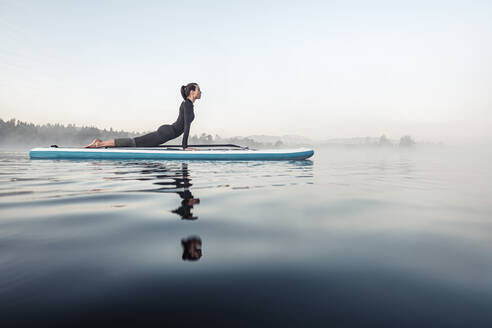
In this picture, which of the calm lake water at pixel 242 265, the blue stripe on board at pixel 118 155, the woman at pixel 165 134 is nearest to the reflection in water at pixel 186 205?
the calm lake water at pixel 242 265

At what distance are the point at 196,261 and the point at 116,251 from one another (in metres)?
0.44

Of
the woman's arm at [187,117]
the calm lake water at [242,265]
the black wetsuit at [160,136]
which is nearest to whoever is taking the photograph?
the calm lake water at [242,265]

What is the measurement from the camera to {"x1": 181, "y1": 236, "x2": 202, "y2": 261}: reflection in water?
1.31 m

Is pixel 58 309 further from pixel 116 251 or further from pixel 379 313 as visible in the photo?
pixel 379 313

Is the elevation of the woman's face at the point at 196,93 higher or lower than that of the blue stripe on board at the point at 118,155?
higher

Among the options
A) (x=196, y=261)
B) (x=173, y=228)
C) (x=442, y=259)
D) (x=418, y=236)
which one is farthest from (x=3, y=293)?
(x=418, y=236)

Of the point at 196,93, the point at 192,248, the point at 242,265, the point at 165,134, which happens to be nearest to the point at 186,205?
the point at 192,248

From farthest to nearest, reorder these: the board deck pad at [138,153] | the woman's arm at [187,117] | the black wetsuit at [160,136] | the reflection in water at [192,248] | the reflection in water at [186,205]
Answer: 1. the black wetsuit at [160,136]
2. the board deck pad at [138,153]
3. the woman's arm at [187,117]
4. the reflection in water at [186,205]
5. the reflection in water at [192,248]

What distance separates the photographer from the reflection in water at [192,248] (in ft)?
4.30

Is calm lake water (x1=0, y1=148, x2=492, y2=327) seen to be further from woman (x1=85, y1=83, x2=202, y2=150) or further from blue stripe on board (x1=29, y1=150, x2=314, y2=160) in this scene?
woman (x1=85, y1=83, x2=202, y2=150)

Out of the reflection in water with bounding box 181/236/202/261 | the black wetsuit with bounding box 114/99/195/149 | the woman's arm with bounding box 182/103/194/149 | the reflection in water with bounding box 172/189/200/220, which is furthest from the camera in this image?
the black wetsuit with bounding box 114/99/195/149

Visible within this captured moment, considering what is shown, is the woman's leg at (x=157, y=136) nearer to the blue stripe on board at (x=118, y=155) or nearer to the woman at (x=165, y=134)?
the woman at (x=165, y=134)

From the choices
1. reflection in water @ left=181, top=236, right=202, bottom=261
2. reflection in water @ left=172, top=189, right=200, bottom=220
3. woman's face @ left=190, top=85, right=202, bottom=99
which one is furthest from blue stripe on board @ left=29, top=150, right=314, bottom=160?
reflection in water @ left=181, top=236, right=202, bottom=261

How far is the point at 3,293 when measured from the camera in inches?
36.7
